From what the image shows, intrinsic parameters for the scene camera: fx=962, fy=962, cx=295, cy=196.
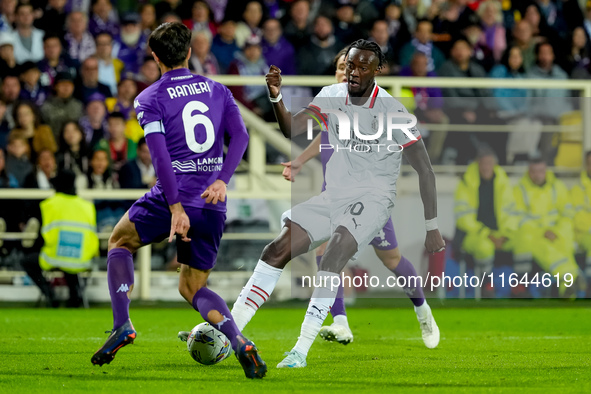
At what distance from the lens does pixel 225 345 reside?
5883 mm

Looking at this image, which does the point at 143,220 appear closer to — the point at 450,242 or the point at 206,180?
the point at 206,180

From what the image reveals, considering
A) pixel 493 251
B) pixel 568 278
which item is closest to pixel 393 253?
pixel 493 251

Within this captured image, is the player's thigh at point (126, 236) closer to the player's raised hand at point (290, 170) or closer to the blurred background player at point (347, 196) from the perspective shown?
the blurred background player at point (347, 196)

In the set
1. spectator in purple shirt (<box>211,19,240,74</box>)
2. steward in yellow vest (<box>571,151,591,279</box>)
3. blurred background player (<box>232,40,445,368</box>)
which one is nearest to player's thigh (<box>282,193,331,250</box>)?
blurred background player (<box>232,40,445,368</box>)

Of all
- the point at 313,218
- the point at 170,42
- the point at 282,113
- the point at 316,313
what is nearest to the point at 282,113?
the point at 282,113

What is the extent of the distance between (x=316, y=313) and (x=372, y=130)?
4.16ft

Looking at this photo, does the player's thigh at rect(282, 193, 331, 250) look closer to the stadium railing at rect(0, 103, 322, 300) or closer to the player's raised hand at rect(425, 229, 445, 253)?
the player's raised hand at rect(425, 229, 445, 253)

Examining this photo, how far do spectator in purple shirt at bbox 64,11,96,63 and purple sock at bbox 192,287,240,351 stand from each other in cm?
788

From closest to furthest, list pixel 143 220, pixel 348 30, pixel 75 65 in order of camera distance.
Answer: pixel 143 220 → pixel 75 65 → pixel 348 30

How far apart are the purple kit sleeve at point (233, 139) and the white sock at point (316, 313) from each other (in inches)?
34.9

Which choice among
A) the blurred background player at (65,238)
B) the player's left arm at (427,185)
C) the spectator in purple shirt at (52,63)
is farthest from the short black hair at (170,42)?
the spectator in purple shirt at (52,63)

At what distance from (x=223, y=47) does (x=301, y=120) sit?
6.88 meters

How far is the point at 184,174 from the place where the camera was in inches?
213

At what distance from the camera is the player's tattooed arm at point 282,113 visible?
224 inches
